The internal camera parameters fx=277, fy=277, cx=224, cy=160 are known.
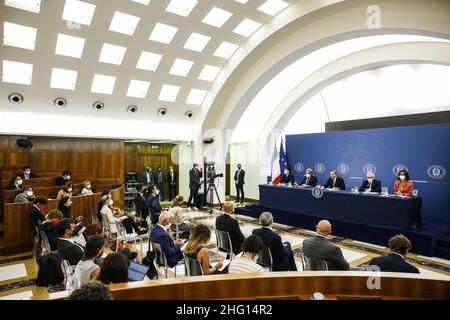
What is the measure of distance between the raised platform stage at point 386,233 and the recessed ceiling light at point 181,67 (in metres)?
6.25

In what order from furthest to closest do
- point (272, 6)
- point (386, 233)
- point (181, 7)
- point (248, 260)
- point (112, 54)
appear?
point (112, 54) → point (272, 6) → point (181, 7) → point (386, 233) → point (248, 260)

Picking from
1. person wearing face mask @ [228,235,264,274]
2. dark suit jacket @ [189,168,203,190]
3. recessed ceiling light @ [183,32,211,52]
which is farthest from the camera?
dark suit jacket @ [189,168,203,190]

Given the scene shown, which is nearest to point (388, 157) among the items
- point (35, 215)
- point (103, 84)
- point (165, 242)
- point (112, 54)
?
point (165, 242)

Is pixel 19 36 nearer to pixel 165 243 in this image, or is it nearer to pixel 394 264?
pixel 165 243

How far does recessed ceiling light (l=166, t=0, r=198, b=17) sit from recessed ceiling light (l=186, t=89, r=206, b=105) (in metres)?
3.42

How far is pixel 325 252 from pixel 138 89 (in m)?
9.27

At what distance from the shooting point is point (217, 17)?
893cm

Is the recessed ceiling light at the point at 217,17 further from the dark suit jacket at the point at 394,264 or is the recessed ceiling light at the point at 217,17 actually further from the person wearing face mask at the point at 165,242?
the dark suit jacket at the point at 394,264

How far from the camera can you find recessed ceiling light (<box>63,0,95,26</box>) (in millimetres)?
7309

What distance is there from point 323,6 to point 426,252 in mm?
6354

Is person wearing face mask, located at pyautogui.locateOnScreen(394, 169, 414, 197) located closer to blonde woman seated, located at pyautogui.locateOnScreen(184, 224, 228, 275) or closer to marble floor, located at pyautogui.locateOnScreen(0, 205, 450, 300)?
marble floor, located at pyautogui.locateOnScreen(0, 205, 450, 300)

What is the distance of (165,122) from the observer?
1148 cm

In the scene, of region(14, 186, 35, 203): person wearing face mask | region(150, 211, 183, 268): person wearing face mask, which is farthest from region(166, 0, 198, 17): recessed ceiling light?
region(150, 211, 183, 268): person wearing face mask

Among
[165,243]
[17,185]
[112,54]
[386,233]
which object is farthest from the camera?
[112,54]
